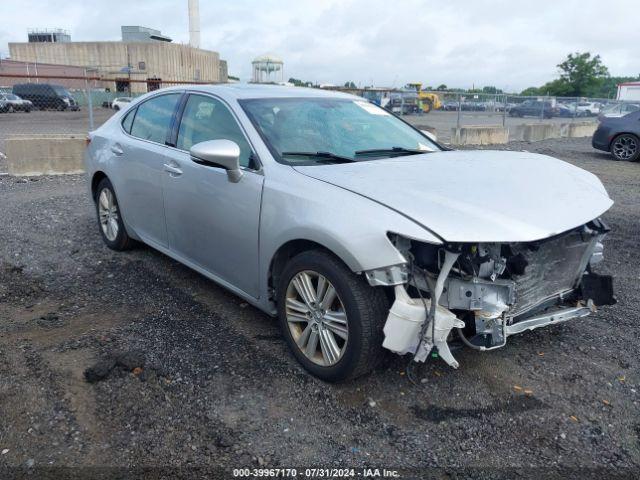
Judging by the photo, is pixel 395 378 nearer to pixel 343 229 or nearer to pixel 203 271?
pixel 343 229

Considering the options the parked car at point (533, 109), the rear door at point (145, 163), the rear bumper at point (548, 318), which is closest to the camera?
the rear bumper at point (548, 318)

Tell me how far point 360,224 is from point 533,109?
2292 cm

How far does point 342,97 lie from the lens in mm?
4559

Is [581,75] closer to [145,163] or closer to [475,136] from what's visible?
[475,136]

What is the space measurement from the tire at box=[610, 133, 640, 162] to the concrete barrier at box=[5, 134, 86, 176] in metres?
12.6

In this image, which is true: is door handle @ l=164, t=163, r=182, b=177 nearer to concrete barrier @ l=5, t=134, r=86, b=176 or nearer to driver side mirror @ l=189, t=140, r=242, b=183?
driver side mirror @ l=189, t=140, r=242, b=183

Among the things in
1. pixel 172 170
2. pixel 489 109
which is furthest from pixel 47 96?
pixel 172 170

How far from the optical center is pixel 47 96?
29141mm

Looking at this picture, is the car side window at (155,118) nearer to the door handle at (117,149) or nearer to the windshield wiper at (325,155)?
the door handle at (117,149)

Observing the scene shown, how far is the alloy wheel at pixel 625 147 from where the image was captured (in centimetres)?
1381

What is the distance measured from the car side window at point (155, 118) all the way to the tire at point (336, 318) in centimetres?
200

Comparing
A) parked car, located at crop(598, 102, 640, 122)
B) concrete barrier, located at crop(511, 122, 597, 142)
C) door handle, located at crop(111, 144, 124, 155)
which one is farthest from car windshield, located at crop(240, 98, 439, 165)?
parked car, located at crop(598, 102, 640, 122)

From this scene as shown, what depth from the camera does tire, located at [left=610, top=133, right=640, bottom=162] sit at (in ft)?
45.2

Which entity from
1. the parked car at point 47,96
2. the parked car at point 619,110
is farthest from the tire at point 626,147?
the parked car at point 47,96
